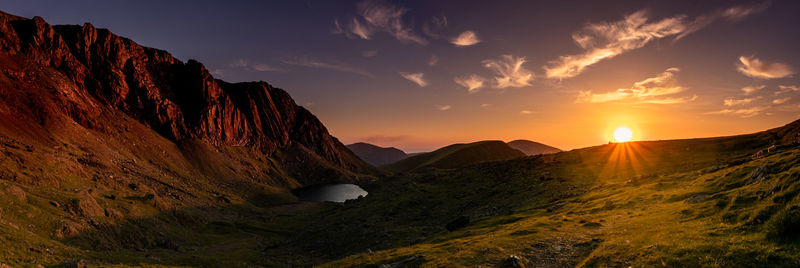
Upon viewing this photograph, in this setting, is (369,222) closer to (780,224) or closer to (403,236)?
(403,236)

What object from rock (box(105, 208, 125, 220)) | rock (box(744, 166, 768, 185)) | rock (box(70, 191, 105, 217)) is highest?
rock (box(70, 191, 105, 217))

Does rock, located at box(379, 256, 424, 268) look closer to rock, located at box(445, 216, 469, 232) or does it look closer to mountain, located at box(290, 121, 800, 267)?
mountain, located at box(290, 121, 800, 267)

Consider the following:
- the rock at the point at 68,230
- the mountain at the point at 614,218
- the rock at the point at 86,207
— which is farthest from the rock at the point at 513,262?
the rock at the point at 86,207

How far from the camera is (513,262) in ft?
90.6

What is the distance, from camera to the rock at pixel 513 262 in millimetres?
27406

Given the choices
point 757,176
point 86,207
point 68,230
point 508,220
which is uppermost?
point 86,207

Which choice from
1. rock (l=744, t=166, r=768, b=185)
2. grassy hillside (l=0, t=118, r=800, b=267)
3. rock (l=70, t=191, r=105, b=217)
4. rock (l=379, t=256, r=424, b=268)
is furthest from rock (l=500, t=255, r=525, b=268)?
rock (l=70, t=191, r=105, b=217)

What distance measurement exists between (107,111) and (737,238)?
8847 inches

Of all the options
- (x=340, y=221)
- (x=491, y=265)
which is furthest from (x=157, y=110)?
(x=491, y=265)

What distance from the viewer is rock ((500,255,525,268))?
89.9ft

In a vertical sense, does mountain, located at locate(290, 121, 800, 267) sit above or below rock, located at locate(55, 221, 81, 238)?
below

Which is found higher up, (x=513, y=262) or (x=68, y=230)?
(x=68, y=230)

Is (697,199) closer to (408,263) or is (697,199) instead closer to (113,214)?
(408,263)

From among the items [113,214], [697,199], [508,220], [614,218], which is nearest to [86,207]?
[113,214]
